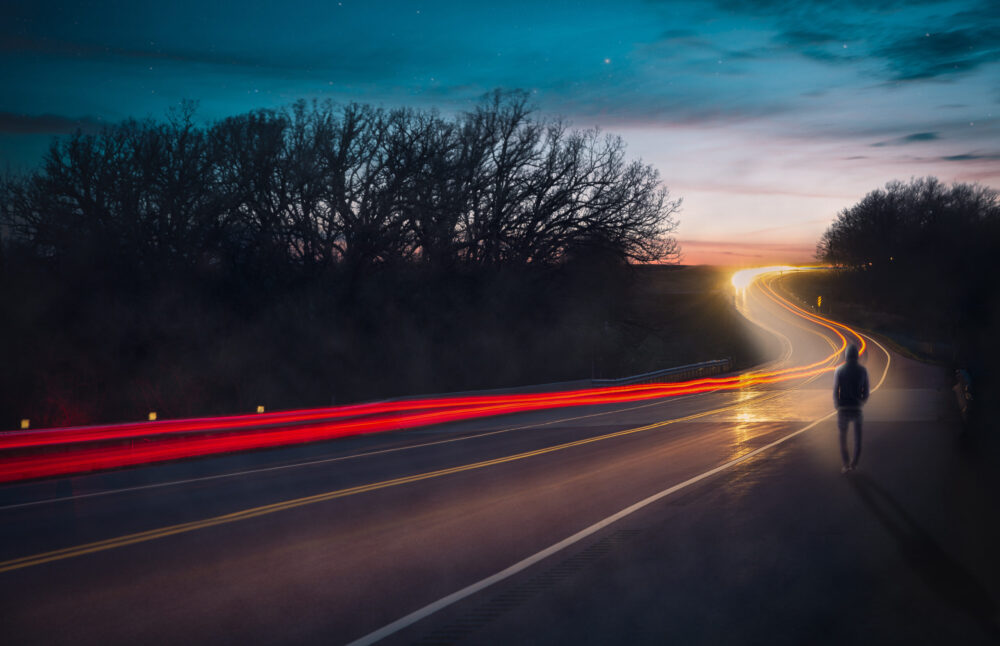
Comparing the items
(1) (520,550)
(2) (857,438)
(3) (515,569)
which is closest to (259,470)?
(1) (520,550)

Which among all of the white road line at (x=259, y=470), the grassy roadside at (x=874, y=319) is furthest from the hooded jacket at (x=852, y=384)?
the grassy roadside at (x=874, y=319)

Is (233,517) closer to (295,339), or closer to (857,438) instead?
(857,438)

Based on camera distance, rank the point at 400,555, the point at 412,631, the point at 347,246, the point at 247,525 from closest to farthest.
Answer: the point at 412,631 → the point at 400,555 → the point at 247,525 → the point at 347,246

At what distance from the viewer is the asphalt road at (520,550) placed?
18.3ft

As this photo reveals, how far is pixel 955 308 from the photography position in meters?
59.0

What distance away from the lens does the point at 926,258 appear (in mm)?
84375

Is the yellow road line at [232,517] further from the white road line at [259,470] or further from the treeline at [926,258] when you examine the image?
the treeline at [926,258]

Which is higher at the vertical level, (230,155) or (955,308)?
(230,155)

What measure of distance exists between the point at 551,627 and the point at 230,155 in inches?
1440

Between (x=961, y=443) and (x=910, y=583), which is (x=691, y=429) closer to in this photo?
(x=961, y=443)

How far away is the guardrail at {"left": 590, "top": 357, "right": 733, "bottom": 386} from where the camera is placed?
37062 mm

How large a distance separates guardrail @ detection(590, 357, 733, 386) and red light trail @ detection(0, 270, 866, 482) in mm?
6521

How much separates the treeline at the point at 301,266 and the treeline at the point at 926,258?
22367 millimetres

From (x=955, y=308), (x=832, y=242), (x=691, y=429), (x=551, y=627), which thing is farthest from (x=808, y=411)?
(x=832, y=242)
